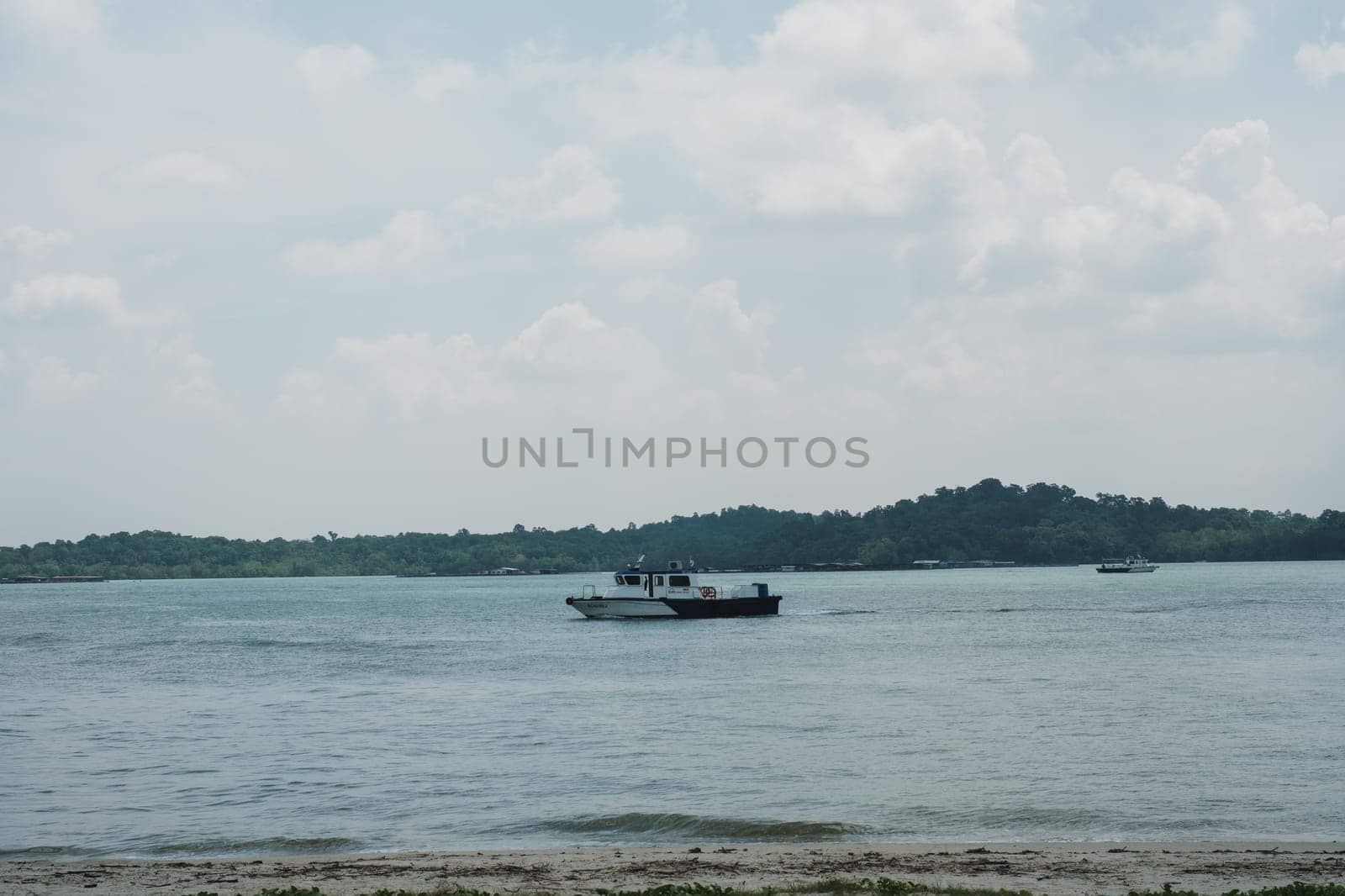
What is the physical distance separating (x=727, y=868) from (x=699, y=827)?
191 inches

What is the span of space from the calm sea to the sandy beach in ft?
5.58

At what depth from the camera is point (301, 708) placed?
4569 centimetres

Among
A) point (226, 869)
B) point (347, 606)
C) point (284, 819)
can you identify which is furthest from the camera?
point (347, 606)

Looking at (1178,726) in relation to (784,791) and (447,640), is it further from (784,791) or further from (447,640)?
(447,640)

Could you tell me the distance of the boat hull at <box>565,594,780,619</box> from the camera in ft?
316

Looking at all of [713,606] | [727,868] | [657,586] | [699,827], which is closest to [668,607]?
[657,586]

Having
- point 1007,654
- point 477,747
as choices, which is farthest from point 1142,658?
point 477,747

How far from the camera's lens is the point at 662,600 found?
96312 millimetres

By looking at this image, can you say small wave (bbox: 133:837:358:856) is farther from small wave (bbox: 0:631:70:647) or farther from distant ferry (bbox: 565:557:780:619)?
distant ferry (bbox: 565:557:780:619)

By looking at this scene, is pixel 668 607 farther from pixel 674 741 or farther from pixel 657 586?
pixel 674 741

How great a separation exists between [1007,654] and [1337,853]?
151 ft

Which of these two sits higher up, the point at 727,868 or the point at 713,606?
the point at 713,606

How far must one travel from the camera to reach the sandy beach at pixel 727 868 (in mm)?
18547

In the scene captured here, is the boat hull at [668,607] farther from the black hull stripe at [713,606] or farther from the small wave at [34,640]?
the small wave at [34,640]
